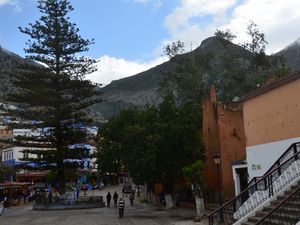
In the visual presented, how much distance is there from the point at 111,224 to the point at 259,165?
25.2 ft

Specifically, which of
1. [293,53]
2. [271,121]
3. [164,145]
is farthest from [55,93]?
[293,53]

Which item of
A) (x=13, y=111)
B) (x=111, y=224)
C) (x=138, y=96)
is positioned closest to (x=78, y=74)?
(x=13, y=111)

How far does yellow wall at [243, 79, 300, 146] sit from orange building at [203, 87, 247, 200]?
7855mm

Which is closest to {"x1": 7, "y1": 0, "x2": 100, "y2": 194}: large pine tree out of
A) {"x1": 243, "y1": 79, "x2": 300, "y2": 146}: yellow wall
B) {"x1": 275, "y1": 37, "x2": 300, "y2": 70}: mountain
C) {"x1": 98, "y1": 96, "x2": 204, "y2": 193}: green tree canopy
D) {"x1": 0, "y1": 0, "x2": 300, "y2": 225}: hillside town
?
{"x1": 0, "y1": 0, "x2": 300, "y2": 225}: hillside town

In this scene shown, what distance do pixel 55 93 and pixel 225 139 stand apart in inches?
648

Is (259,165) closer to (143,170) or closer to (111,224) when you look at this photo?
(111,224)

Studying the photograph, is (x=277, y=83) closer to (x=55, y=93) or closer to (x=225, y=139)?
(x=225, y=139)

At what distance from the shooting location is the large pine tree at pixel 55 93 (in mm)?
37438

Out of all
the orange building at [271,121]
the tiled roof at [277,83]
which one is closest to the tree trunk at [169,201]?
the orange building at [271,121]

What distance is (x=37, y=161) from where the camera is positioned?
37500mm

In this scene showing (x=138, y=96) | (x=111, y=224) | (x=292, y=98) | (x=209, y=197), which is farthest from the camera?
(x=138, y=96)

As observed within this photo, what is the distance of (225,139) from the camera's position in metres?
28.0

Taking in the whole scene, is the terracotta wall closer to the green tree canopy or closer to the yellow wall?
the green tree canopy

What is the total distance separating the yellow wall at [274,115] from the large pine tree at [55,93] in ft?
69.6
